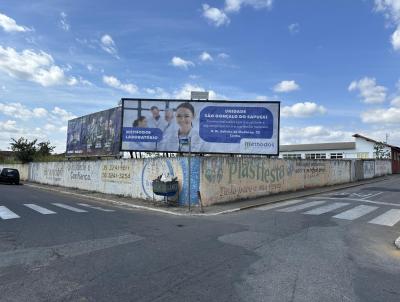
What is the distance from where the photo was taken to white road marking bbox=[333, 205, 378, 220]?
40.1ft

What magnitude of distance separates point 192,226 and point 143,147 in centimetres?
1162

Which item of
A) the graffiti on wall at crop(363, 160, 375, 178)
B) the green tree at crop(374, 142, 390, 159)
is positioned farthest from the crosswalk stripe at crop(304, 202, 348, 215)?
the green tree at crop(374, 142, 390, 159)

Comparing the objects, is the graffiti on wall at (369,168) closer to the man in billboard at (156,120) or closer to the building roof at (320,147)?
the building roof at (320,147)

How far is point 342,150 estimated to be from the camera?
59844mm

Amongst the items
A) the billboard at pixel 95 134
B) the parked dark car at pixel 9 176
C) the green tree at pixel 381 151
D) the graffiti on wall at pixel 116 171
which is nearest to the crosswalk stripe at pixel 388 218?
the graffiti on wall at pixel 116 171

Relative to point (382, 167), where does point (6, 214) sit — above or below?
below

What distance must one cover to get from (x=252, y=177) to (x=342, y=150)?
4569cm

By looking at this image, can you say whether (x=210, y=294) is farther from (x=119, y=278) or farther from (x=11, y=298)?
(x=11, y=298)

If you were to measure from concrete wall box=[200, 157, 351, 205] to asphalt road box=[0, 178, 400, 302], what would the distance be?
542 centimetres

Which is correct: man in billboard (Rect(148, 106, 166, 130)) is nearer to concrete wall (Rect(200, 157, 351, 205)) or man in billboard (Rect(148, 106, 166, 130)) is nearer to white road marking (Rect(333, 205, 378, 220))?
concrete wall (Rect(200, 157, 351, 205))

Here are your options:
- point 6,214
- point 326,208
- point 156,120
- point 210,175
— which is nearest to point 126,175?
point 156,120

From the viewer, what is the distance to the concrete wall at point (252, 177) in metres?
16.7

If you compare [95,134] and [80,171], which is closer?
[80,171]

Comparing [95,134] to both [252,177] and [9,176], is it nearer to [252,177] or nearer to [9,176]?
[9,176]
